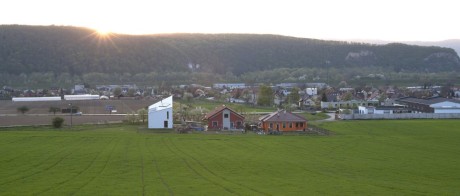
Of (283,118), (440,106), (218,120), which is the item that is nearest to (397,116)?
(440,106)

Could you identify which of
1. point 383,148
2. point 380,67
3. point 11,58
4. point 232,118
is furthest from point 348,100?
point 380,67

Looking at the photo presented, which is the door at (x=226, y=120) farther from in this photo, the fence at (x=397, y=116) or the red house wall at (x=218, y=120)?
the fence at (x=397, y=116)

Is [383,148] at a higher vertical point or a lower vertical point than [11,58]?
lower

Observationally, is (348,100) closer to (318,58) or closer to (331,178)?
(331,178)

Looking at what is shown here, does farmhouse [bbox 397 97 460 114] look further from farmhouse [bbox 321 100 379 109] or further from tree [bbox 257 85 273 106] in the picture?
tree [bbox 257 85 273 106]

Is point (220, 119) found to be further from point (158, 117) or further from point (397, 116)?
point (397, 116)
